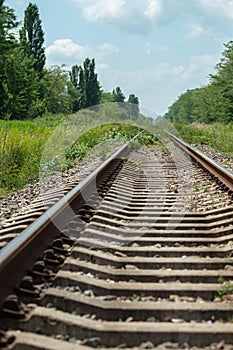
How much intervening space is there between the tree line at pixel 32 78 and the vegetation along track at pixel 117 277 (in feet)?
73.4

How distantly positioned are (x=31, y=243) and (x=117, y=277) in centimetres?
52

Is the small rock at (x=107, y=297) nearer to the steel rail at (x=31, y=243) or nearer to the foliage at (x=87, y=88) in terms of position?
the steel rail at (x=31, y=243)

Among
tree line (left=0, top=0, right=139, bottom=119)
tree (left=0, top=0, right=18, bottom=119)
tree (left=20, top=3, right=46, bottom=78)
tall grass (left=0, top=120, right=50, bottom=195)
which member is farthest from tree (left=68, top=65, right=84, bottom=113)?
tall grass (left=0, top=120, right=50, bottom=195)

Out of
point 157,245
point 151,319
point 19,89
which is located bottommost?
point 151,319

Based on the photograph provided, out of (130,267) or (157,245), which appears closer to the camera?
(130,267)

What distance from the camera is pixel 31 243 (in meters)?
2.77

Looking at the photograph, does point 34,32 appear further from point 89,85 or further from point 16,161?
point 16,161

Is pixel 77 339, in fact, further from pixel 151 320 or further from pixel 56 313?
pixel 151 320

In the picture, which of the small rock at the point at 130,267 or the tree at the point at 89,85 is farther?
the tree at the point at 89,85

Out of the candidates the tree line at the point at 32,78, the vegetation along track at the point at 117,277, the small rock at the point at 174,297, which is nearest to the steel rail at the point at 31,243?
the vegetation along track at the point at 117,277

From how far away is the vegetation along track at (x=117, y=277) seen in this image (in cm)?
206

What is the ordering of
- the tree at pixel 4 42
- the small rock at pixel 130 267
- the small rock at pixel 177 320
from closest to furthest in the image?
1. the small rock at pixel 177 320
2. the small rock at pixel 130 267
3. the tree at pixel 4 42

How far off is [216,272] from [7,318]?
1.28 m

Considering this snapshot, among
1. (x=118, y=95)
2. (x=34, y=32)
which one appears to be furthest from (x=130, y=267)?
(x=118, y=95)
